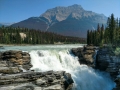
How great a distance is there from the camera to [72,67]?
149ft

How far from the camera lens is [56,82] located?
90.4 feet

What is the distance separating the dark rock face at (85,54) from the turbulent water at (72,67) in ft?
5.81

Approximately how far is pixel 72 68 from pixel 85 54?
7.91 m

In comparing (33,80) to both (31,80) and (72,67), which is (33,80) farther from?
(72,67)

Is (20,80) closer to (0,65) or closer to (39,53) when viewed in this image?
(0,65)

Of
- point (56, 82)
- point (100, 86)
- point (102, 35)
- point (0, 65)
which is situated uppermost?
point (102, 35)

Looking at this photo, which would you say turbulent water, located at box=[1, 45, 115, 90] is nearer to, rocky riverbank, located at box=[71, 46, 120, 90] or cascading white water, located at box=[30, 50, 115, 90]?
cascading white water, located at box=[30, 50, 115, 90]

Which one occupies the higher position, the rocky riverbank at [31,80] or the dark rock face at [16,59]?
the dark rock face at [16,59]

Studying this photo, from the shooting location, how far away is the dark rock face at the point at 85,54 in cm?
4969

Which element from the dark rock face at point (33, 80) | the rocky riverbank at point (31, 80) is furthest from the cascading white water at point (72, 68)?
the dark rock face at point (33, 80)

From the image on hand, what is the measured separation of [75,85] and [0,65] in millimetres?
14459

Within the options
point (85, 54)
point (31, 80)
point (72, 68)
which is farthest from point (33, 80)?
point (85, 54)

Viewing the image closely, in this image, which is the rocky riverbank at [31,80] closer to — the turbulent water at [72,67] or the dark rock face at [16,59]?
the dark rock face at [16,59]

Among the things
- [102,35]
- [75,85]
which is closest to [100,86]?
[75,85]
